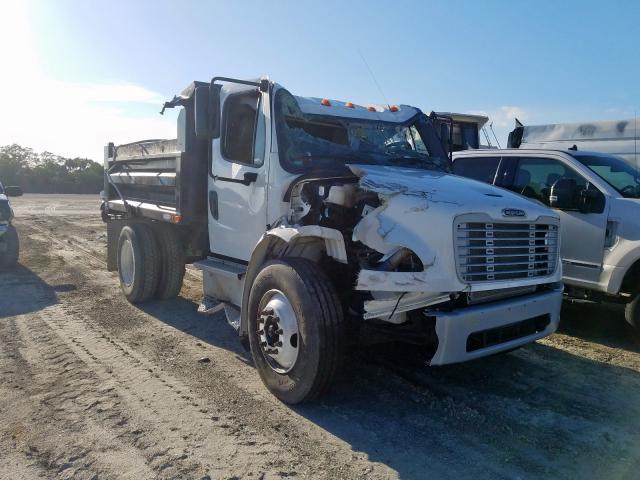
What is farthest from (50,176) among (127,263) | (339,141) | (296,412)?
(296,412)

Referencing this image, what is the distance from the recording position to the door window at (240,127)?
5273mm

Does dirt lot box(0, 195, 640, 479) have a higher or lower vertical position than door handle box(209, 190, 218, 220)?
lower

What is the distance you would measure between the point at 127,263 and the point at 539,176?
18.6 ft

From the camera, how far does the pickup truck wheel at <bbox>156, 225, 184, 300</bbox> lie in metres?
7.25

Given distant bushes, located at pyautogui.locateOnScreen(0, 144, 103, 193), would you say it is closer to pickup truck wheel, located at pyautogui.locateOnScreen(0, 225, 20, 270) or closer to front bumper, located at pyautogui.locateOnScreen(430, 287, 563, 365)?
pickup truck wheel, located at pyautogui.locateOnScreen(0, 225, 20, 270)

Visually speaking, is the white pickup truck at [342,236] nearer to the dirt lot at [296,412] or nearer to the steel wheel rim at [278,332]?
the steel wheel rim at [278,332]

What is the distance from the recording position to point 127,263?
7.75 meters

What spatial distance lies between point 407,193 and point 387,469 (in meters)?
1.82

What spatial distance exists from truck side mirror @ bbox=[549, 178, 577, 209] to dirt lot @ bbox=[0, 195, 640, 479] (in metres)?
1.49

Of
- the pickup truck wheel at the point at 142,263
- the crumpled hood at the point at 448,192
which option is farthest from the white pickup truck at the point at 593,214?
the pickup truck wheel at the point at 142,263

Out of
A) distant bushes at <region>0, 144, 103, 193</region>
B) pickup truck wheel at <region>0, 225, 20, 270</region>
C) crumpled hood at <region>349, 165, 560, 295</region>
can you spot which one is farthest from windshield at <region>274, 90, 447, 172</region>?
distant bushes at <region>0, 144, 103, 193</region>

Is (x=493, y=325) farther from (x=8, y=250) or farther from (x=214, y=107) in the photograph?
(x=8, y=250)

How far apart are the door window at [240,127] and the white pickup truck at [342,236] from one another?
0.02m

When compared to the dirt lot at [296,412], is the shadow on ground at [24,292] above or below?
above
